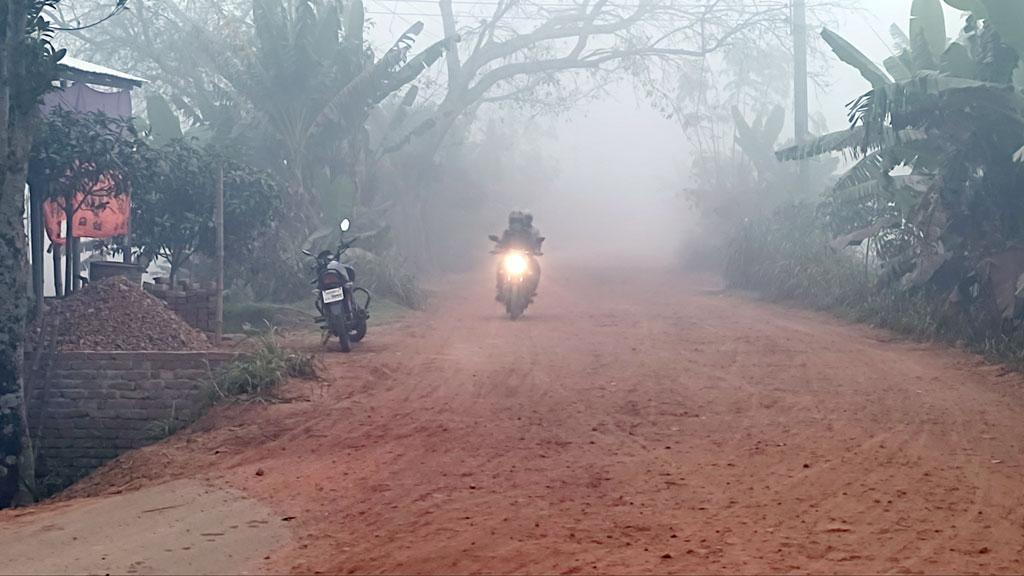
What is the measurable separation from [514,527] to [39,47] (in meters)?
6.55

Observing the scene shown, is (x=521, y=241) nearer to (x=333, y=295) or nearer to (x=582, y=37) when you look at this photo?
(x=333, y=295)

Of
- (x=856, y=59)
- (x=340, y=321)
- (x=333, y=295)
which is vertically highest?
(x=856, y=59)

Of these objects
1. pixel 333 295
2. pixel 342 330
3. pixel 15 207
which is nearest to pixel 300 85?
pixel 333 295

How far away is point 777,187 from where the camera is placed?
30.0 m

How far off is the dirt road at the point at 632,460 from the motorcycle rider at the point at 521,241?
384 centimetres

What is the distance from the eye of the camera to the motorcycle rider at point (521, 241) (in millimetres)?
16656

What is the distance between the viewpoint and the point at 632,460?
6922 millimetres

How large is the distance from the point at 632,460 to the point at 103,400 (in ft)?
15.8

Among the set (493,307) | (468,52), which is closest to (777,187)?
(468,52)

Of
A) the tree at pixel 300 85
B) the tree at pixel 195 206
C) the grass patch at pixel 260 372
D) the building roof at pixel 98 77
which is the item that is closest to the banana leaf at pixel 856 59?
the tree at pixel 195 206

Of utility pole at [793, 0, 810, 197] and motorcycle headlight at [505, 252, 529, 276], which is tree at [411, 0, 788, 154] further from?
motorcycle headlight at [505, 252, 529, 276]

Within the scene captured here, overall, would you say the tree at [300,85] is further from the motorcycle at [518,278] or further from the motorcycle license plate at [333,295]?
the motorcycle license plate at [333,295]

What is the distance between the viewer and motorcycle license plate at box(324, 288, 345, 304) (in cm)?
1214

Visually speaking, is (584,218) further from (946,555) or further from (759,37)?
(946,555)
